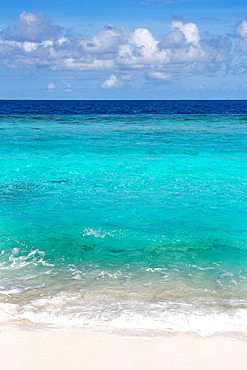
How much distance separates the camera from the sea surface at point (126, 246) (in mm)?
6004

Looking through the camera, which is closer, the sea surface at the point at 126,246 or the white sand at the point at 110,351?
the white sand at the point at 110,351

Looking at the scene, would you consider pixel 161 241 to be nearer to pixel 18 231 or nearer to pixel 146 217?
pixel 146 217

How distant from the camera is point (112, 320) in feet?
18.6

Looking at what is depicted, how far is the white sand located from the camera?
461 cm

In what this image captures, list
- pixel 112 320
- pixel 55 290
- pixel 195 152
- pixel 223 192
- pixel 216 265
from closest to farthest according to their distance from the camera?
pixel 112 320 → pixel 55 290 → pixel 216 265 → pixel 223 192 → pixel 195 152

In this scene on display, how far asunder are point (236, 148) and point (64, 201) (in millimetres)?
17597

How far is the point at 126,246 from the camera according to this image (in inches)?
354

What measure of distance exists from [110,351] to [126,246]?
4.20m

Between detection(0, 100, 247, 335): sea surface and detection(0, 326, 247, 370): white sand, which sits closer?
detection(0, 326, 247, 370): white sand

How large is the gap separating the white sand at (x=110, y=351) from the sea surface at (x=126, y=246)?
1.12 feet

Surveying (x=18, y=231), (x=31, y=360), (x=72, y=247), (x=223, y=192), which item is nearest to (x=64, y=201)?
(x=18, y=231)

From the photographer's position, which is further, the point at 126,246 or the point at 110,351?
the point at 126,246

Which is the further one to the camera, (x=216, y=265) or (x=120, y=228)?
(x=120, y=228)

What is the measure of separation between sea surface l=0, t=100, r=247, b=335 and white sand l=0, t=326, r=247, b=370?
34 centimetres
